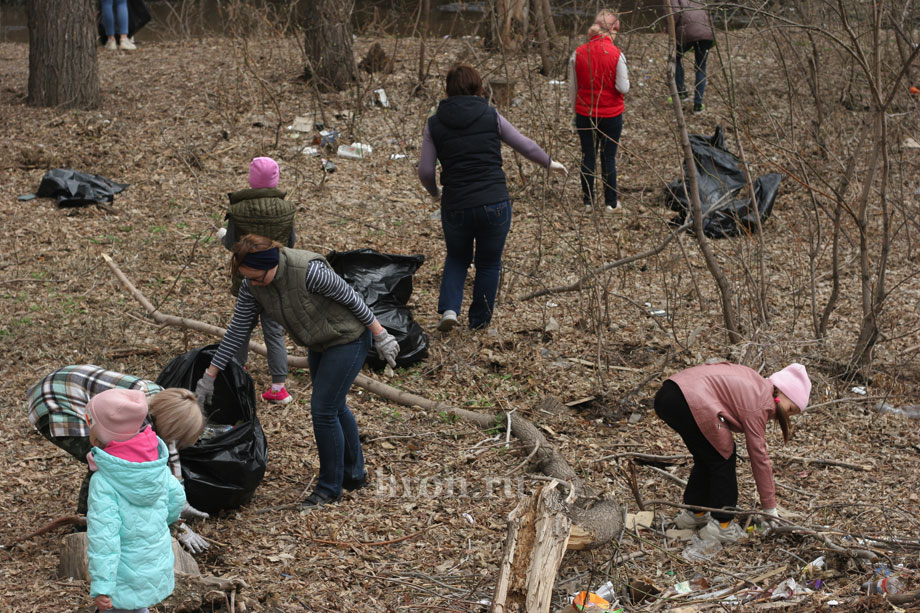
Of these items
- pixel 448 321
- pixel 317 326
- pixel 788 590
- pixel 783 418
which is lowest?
pixel 788 590

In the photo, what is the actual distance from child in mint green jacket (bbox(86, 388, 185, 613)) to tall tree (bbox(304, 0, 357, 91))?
22.8 feet

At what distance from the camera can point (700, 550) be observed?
3723mm

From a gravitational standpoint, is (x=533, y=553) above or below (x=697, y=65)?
below

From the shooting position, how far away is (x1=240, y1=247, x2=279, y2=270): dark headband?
11.4ft

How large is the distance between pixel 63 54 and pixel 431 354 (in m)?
5.80

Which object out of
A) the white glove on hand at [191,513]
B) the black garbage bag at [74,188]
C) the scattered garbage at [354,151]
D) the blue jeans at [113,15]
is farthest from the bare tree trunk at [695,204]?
the blue jeans at [113,15]

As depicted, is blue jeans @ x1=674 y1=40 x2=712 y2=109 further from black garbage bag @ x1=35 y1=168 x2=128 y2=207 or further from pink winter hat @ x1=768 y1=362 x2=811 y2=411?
pink winter hat @ x1=768 y1=362 x2=811 y2=411

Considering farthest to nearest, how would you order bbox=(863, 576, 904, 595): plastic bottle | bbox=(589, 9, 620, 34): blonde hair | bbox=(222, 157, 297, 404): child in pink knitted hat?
bbox=(589, 9, 620, 34): blonde hair, bbox=(222, 157, 297, 404): child in pink knitted hat, bbox=(863, 576, 904, 595): plastic bottle

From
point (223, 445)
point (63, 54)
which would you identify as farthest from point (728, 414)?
point (63, 54)

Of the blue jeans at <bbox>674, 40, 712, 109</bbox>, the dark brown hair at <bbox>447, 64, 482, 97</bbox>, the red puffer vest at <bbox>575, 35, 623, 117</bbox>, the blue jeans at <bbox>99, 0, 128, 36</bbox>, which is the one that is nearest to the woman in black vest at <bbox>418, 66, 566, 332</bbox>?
the dark brown hair at <bbox>447, 64, 482, 97</bbox>

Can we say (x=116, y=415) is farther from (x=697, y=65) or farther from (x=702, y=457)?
(x=697, y=65)

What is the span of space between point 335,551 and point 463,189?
247 centimetres

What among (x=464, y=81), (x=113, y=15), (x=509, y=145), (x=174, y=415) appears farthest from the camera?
(x=113, y=15)

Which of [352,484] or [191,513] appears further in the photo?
[352,484]
